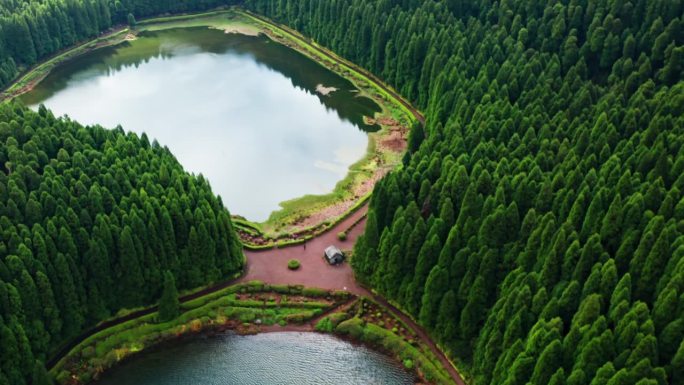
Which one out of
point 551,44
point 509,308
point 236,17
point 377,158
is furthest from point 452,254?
point 236,17

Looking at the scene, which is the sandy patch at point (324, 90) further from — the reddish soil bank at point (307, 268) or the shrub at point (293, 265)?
the shrub at point (293, 265)

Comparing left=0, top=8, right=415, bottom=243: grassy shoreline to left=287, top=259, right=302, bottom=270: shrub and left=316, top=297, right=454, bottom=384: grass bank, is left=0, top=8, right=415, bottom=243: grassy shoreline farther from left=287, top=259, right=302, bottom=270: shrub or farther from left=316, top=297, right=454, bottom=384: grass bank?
left=316, top=297, right=454, bottom=384: grass bank

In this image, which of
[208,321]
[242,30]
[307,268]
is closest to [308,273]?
[307,268]

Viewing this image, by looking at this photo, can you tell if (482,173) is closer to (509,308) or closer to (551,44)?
(509,308)

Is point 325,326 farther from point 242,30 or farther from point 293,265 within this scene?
point 242,30

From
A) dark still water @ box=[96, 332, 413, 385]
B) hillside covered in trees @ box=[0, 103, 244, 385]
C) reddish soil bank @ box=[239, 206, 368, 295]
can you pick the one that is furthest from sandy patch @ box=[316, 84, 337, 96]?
dark still water @ box=[96, 332, 413, 385]

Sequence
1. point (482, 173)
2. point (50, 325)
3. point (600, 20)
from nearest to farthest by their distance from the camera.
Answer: point (50, 325)
point (482, 173)
point (600, 20)
